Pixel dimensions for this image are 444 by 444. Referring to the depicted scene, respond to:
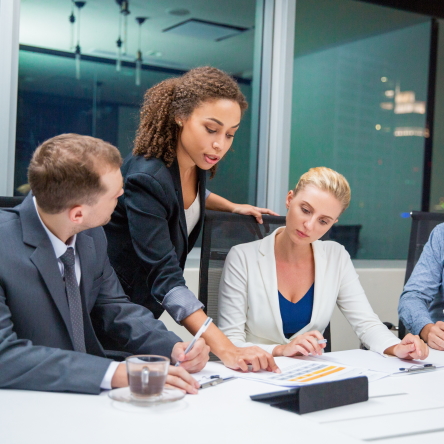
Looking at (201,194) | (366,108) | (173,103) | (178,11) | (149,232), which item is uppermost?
(178,11)

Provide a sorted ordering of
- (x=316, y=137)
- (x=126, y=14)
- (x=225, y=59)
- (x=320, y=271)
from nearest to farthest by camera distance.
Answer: (x=320, y=271) → (x=126, y=14) → (x=225, y=59) → (x=316, y=137)

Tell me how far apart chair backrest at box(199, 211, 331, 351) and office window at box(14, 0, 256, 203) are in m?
1.23

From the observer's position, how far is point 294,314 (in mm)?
2072

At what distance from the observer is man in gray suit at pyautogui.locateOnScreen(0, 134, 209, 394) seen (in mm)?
1187

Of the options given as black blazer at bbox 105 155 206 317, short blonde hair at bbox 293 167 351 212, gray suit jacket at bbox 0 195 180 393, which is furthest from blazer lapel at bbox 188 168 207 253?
gray suit jacket at bbox 0 195 180 393

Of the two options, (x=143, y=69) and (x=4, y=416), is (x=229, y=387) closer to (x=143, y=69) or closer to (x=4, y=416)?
(x=4, y=416)

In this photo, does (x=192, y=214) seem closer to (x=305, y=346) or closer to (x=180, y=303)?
(x=180, y=303)

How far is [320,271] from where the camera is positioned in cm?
211

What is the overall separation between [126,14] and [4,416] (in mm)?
2592

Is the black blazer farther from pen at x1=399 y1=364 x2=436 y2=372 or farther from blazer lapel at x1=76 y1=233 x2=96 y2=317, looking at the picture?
pen at x1=399 y1=364 x2=436 y2=372

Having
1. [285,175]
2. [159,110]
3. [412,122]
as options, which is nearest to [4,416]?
[159,110]

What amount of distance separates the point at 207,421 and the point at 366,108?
340 cm

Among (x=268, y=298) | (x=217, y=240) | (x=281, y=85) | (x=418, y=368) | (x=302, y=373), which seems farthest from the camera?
(x=281, y=85)

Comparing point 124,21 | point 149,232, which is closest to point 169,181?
point 149,232
